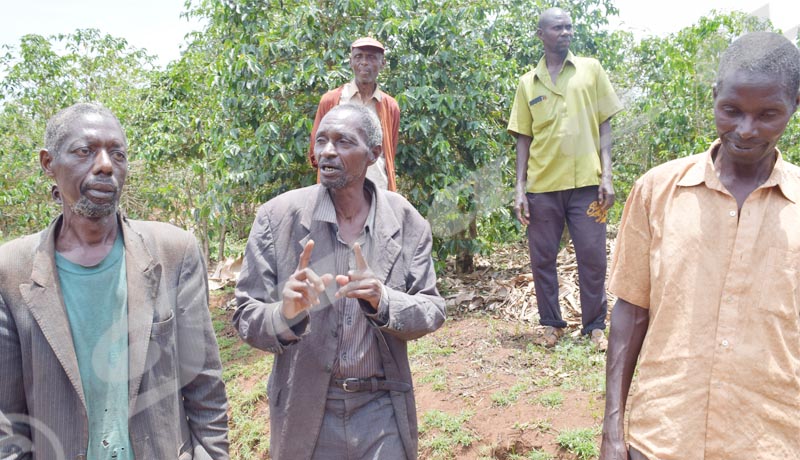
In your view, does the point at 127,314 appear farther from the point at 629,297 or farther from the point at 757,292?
the point at 757,292

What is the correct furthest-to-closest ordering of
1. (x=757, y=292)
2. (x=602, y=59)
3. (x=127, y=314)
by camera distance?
1. (x=602, y=59)
2. (x=127, y=314)
3. (x=757, y=292)

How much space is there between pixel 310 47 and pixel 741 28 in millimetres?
4682

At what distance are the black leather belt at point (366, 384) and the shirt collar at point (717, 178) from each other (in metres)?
1.15

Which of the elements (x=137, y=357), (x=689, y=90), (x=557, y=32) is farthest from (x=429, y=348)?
(x=689, y=90)

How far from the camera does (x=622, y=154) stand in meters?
9.78

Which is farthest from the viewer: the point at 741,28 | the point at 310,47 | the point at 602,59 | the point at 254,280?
the point at 602,59

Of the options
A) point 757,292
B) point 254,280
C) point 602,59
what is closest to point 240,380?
point 254,280

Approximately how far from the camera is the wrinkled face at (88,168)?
2051 mm

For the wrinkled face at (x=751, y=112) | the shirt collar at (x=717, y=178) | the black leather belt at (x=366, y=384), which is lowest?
the black leather belt at (x=366, y=384)

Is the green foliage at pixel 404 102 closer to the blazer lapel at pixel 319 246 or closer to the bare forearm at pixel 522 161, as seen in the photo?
the bare forearm at pixel 522 161

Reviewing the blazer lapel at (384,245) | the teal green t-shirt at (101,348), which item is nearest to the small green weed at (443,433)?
the blazer lapel at (384,245)

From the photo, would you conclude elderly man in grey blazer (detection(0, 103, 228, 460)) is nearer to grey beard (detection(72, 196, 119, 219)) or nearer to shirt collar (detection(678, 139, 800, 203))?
grey beard (detection(72, 196, 119, 219))

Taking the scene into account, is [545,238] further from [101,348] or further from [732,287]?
[101,348]

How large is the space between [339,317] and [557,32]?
10.2 ft
